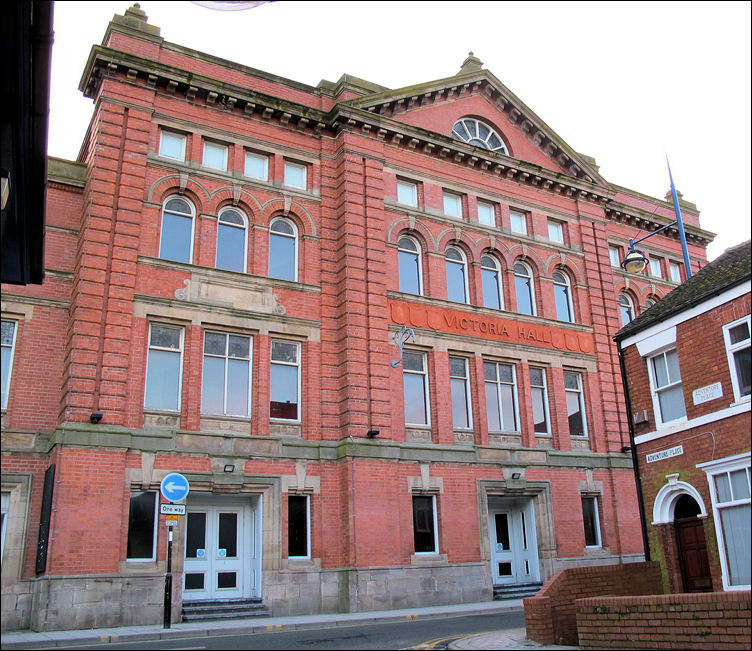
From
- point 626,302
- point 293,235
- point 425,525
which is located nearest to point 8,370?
point 293,235

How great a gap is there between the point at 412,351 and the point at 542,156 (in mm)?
11200

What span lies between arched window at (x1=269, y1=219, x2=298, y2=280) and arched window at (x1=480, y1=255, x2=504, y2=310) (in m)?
7.13

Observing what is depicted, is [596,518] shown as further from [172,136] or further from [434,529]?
[172,136]

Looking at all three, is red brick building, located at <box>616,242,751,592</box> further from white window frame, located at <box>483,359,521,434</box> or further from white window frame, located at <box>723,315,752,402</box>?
white window frame, located at <box>483,359,521,434</box>

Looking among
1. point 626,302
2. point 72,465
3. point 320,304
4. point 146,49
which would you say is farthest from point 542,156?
point 72,465

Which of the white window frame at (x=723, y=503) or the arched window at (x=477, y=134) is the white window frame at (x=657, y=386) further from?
the arched window at (x=477, y=134)

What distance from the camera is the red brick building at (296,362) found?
739 inches

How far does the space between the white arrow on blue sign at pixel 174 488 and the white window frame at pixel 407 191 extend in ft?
42.5

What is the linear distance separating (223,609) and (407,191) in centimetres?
1488

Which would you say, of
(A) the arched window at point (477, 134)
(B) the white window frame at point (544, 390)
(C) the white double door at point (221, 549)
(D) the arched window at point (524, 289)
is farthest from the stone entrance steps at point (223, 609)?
(A) the arched window at point (477, 134)

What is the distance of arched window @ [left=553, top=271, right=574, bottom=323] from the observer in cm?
2864

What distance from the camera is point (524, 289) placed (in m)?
27.9

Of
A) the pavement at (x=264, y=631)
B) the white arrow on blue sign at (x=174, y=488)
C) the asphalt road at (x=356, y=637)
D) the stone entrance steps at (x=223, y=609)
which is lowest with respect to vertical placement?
the asphalt road at (x=356, y=637)

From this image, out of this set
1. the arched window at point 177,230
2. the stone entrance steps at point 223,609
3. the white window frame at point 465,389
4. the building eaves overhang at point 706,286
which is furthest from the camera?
the white window frame at point 465,389
